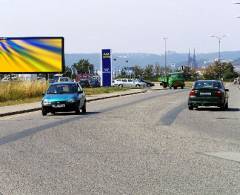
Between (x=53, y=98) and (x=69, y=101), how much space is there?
756mm

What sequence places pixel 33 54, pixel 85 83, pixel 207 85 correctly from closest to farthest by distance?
pixel 207 85 → pixel 33 54 → pixel 85 83

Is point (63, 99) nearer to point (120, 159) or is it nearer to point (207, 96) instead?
point (207, 96)

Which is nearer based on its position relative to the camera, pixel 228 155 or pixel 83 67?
pixel 228 155

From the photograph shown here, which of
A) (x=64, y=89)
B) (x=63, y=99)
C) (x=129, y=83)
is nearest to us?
(x=63, y=99)

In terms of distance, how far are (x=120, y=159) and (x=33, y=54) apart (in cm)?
4839

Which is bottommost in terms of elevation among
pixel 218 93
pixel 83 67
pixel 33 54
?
pixel 218 93

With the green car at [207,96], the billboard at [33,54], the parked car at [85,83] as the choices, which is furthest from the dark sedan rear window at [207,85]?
the parked car at [85,83]

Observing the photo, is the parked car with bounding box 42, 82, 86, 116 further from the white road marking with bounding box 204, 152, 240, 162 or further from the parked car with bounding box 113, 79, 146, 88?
the parked car with bounding box 113, 79, 146, 88

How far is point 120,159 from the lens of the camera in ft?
41.0

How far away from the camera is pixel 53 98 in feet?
93.0

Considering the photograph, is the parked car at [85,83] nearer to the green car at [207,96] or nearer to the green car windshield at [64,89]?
the green car at [207,96]

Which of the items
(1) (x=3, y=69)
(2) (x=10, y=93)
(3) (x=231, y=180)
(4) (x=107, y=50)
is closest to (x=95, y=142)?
(3) (x=231, y=180)

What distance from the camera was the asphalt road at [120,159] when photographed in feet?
30.9

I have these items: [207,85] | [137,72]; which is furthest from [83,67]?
[207,85]
